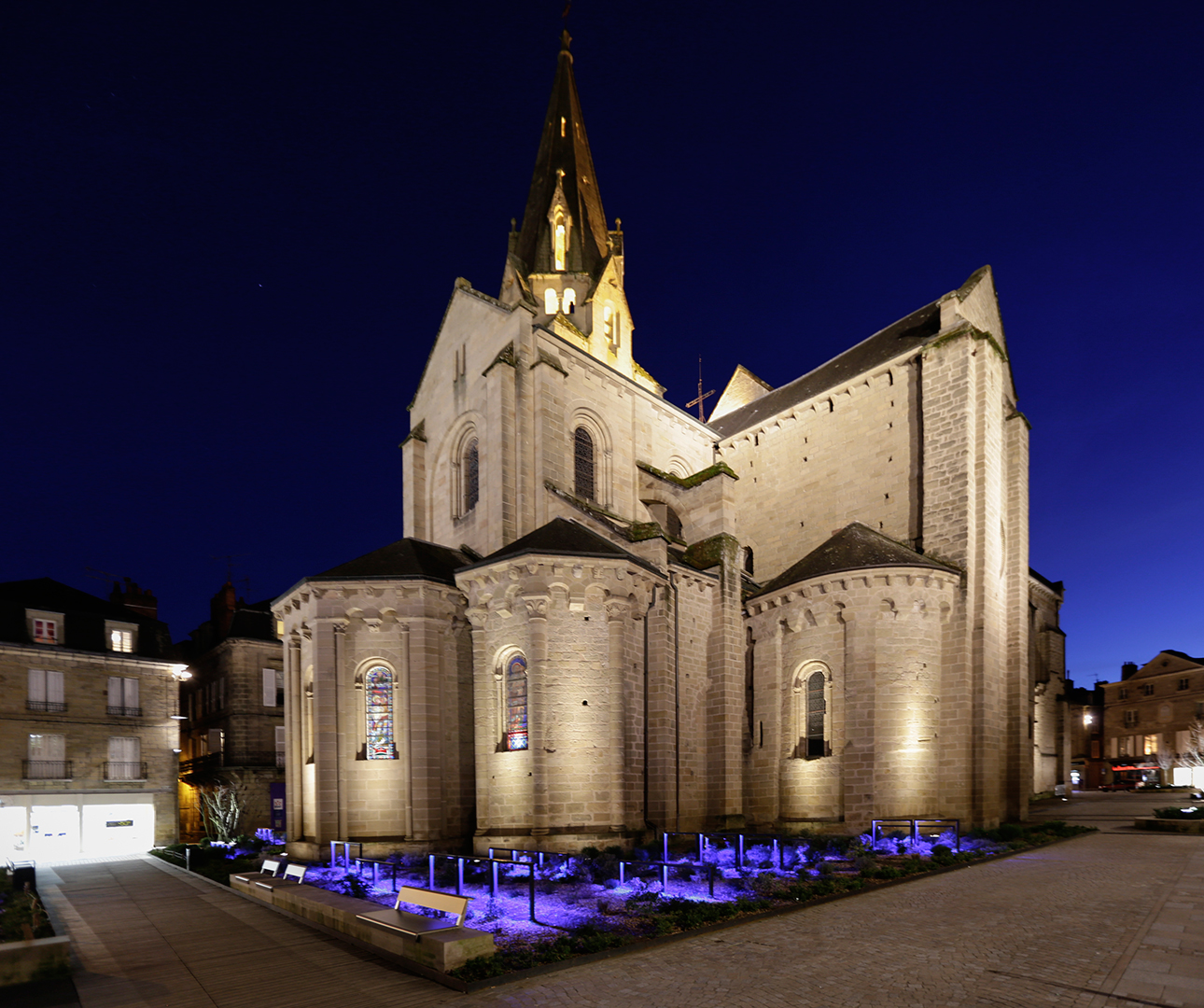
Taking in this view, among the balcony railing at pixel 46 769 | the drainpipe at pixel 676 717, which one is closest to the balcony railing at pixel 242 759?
the balcony railing at pixel 46 769

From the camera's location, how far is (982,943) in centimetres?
898

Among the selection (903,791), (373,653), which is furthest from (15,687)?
(903,791)

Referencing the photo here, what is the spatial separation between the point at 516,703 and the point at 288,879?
18.1 feet

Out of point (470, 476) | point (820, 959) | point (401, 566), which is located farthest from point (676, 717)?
point (820, 959)

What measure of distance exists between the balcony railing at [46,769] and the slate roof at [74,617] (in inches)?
146

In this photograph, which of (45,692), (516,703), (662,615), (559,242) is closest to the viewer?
(516,703)

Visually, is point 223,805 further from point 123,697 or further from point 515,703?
point 515,703

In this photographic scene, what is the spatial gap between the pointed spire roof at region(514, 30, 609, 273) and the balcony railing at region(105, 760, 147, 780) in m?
23.3

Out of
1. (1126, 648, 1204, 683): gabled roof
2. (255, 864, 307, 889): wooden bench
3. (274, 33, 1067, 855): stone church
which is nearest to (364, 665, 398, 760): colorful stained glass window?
(274, 33, 1067, 855): stone church

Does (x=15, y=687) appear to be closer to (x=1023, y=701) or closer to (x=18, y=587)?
(x=18, y=587)

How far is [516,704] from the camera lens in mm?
17156

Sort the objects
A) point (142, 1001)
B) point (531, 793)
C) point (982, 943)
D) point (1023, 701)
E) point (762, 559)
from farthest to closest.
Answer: point (762, 559)
point (1023, 701)
point (531, 793)
point (982, 943)
point (142, 1001)

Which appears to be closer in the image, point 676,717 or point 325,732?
point 325,732

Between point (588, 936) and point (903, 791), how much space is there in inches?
478
